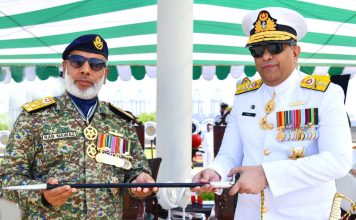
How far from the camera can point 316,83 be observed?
5.89ft

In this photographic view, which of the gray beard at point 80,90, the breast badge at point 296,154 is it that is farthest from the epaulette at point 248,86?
the gray beard at point 80,90

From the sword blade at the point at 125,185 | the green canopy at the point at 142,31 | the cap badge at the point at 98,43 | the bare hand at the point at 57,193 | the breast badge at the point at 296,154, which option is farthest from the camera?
the green canopy at the point at 142,31

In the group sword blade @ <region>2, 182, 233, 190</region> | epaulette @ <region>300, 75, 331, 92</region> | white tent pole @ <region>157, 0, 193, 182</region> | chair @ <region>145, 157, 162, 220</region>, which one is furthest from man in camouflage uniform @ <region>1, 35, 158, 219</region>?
white tent pole @ <region>157, 0, 193, 182</region>

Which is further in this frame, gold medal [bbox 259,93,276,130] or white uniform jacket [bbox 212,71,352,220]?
gold medal [bbox 259,93,276,130]

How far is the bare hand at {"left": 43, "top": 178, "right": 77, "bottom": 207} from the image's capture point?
1614mm

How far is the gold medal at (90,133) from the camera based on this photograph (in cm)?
199

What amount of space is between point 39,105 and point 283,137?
1.01 metres

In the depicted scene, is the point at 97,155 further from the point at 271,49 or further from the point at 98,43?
the point at 271,49

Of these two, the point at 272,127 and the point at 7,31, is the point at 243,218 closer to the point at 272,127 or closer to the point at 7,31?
the point at 272,127

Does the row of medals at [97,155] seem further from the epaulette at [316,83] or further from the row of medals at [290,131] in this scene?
the epaulette at [316,83]

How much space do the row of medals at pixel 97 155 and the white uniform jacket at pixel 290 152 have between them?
0.42 metres

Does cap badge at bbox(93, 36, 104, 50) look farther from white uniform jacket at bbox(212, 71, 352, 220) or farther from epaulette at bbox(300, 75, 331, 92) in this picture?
epaulette at bbox(300, 75, 331, 92)

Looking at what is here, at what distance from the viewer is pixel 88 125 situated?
2018 mm

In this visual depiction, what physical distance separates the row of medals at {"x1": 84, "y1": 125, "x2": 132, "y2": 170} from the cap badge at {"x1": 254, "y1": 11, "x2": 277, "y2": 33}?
788 millimetres
